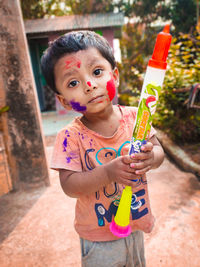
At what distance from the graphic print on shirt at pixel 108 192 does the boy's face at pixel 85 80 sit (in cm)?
16

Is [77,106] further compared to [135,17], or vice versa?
[135,17]

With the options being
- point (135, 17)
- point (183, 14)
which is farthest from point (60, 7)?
point (183, 14)

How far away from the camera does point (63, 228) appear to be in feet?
6.42

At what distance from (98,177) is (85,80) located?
34 centimetres

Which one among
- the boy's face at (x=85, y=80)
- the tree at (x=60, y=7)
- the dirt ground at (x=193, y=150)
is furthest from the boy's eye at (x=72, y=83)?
the tree at (x=60, y=7)

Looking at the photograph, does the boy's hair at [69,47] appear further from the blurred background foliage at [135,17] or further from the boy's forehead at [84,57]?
the blurred background foliage at [135,17]

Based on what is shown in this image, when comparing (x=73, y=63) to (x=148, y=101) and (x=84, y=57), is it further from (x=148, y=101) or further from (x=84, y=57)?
(x=148, y=101)

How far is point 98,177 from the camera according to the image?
804mm

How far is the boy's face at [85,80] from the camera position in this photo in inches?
31.4

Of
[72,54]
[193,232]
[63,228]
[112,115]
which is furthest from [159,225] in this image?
[72,54]

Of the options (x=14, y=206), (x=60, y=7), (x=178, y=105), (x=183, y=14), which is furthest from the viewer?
(x=60, y=7)

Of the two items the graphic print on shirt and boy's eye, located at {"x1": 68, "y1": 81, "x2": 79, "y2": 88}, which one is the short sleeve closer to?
the graphic print on shirt

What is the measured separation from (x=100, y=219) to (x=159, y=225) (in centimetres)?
114

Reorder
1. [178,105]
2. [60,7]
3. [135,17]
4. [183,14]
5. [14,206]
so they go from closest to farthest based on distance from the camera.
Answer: [14,206] → [178,105] → [183,14] → [135,17] → [60,7]
